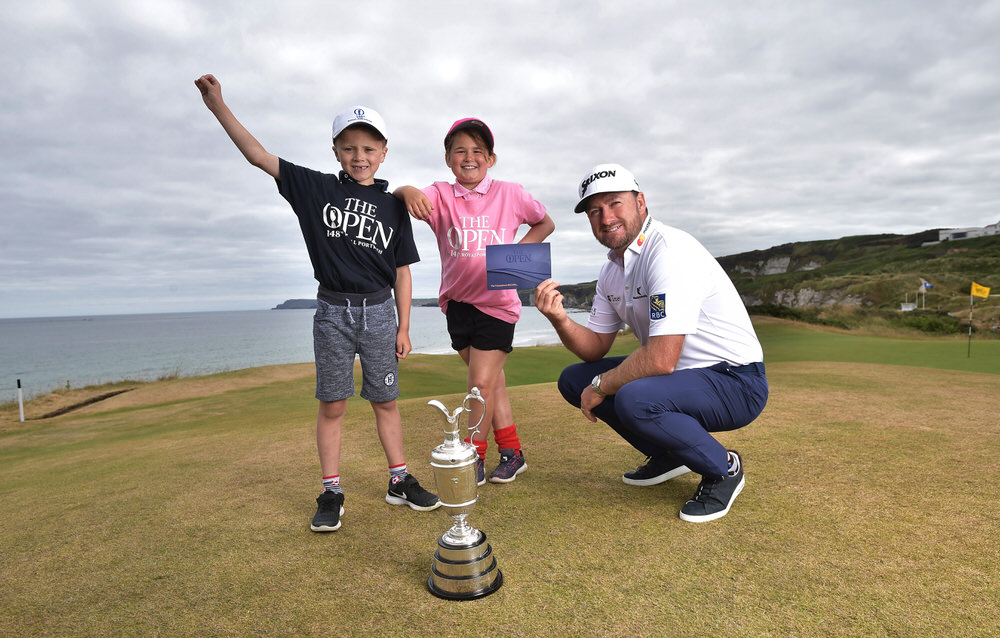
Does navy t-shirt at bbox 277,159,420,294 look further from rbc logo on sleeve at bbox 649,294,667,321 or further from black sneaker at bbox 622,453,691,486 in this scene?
black sneaker at bbox 622,453,691,486

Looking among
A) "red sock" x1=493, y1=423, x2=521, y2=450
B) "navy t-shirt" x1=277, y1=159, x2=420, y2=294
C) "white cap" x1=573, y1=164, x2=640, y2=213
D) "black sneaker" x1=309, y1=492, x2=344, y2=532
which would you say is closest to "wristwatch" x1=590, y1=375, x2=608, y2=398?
"red sock" x1=493, y1=423, x2=521, y2=450

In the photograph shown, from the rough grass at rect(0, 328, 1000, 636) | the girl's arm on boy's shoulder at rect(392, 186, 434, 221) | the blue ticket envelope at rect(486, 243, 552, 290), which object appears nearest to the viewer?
the rough grass at rect(0, 328, 1000, 636)

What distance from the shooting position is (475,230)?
3.49 m

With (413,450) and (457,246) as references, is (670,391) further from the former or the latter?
(413,450)

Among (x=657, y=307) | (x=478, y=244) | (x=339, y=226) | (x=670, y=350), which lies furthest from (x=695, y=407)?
(x=339, y=226)

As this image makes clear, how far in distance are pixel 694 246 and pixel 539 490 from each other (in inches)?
→ 65.1

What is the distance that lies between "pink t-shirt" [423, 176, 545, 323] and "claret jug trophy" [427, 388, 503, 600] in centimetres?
136

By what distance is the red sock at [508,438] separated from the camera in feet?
12.0

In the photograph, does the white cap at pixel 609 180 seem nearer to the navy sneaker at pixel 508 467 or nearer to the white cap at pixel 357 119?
the white cap at pixel 357 119

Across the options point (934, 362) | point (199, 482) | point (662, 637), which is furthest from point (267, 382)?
point (934, 362)

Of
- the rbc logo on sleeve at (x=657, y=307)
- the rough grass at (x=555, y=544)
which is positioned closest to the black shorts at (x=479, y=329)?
the rough grass at (x=555, y=544)

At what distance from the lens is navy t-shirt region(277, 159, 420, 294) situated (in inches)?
122

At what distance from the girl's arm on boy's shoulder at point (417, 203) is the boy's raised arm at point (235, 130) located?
733mm

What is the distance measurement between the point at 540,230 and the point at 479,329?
31.9 inches
